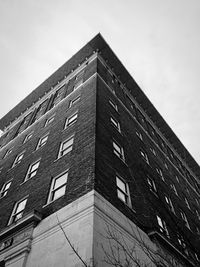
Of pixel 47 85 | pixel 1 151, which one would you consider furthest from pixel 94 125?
pixel 47 85

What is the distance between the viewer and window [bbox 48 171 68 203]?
1303 cm

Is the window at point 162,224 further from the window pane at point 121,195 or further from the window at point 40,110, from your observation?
the window at point 40,110

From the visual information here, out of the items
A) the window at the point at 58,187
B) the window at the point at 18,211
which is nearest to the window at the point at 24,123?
the window at the point at 18,211

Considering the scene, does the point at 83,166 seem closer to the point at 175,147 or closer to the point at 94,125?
the point at 94,125

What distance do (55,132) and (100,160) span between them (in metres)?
7.74

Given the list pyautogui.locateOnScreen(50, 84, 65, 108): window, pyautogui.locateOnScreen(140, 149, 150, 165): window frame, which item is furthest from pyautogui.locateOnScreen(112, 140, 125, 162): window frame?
pyautogui.locateOnScreen(50, 84, 65, 108): window

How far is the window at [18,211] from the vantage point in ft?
46.4

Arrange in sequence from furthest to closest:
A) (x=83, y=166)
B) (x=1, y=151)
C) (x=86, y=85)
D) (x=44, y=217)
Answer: (x=1, y=151), (x=86, y=85), (x=83, y=166), (x=44, y=217)

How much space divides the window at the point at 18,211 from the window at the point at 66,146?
11.6ft

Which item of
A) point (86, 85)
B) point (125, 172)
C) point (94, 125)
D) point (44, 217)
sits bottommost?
point (44, 217)

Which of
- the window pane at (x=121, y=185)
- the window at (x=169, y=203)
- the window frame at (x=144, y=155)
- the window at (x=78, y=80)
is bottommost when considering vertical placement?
the window pane at (x=121, y=185)

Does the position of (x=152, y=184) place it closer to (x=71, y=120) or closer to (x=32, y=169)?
(x=71, y=120)

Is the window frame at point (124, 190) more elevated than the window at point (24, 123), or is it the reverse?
the window at point (24, 123)

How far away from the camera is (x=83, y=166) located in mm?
12914
